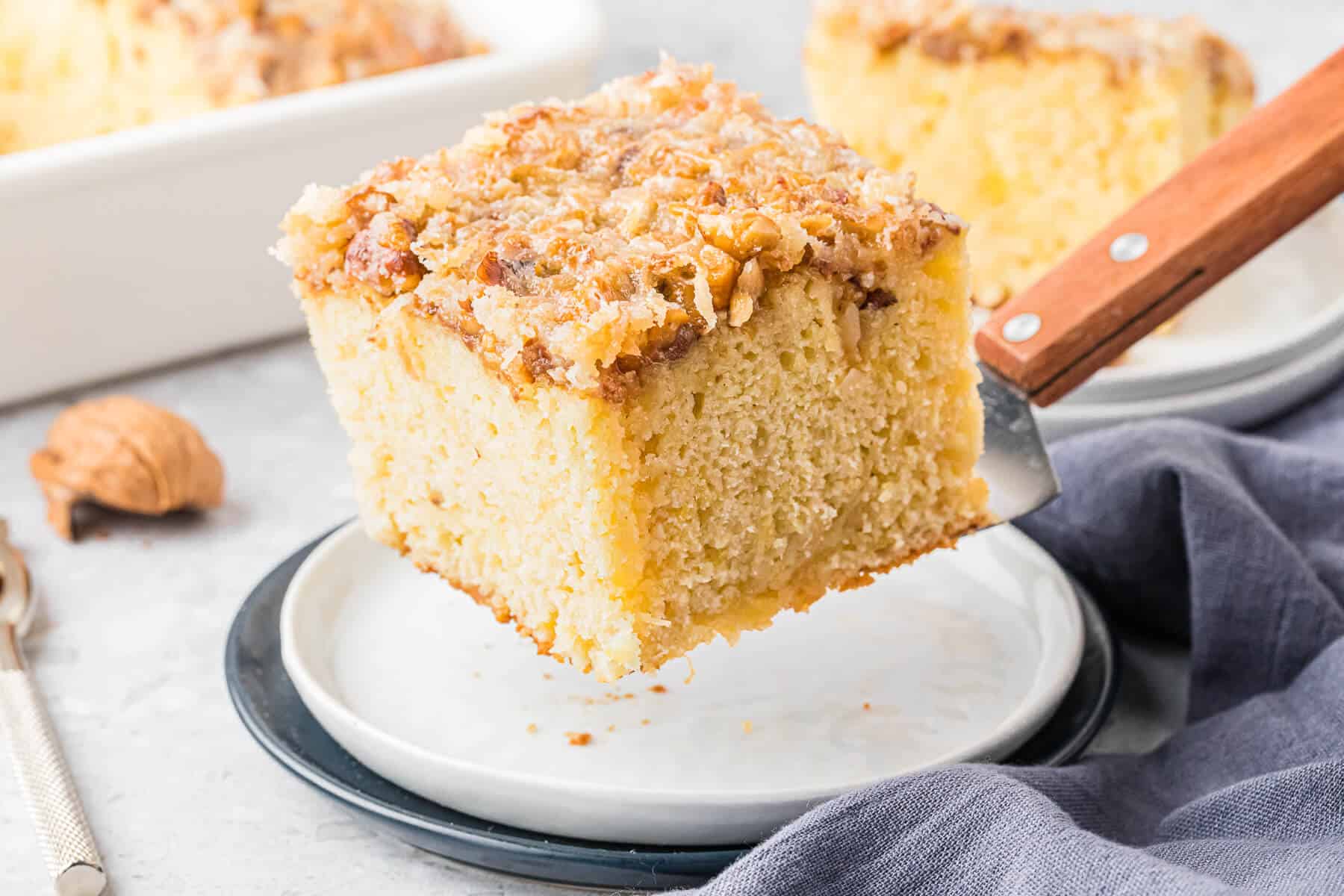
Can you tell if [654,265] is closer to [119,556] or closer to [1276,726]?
[1276,726]

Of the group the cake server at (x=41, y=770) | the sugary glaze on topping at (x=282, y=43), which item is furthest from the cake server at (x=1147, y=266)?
the sugary glaze on topping at (x=282, y=43)

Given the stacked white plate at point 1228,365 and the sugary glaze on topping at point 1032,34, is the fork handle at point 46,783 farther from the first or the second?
the sugary glaze on topping at point 1032,34

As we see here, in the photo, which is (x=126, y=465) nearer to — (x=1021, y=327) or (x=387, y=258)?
(x=387, y=258)

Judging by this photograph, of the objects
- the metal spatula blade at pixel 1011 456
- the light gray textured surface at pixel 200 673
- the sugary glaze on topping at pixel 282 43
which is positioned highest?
the sugary glaze on topping at pixel 282 43

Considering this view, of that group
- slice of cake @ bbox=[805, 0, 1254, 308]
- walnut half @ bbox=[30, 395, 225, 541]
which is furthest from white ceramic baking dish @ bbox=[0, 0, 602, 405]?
slice of cake @ bbox=[805, 0, 1254, 308]

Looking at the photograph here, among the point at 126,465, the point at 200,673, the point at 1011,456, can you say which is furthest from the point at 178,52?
the point at 1011,456

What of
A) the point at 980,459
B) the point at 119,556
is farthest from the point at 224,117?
the point at 980,459

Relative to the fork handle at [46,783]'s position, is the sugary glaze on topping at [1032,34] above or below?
above
